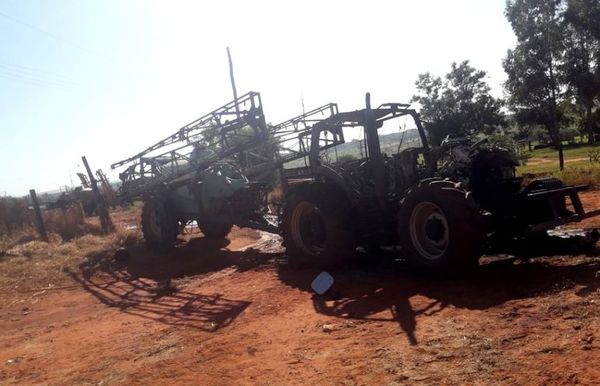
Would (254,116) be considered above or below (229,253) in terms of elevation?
above

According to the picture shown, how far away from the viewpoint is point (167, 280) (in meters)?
9.89

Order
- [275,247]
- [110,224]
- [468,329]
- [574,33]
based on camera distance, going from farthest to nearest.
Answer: [574,33], [110,224], [275,247], [468,329]

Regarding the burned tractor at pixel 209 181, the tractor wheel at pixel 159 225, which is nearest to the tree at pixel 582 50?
the burned tractor at pixel 209 181

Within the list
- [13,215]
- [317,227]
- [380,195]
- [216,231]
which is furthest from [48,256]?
[380,195]

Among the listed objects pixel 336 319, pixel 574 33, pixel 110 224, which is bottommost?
pixel 336 319

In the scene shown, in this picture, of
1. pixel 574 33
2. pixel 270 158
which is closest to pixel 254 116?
pixel 270 158

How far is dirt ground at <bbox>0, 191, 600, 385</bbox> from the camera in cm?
390

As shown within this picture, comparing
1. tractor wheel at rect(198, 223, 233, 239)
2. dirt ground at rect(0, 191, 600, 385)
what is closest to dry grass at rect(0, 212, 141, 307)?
dirt ground at rect(0, 191, 600, 385)

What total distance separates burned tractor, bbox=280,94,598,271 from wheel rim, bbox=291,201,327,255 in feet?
0.06

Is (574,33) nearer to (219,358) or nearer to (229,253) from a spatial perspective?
(229,253)

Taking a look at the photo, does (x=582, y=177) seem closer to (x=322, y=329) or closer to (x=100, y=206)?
(x=322, y=329)

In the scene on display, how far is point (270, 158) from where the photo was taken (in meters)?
13.5

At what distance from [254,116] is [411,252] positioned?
637 centimetres

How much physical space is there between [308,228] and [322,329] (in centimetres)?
361
